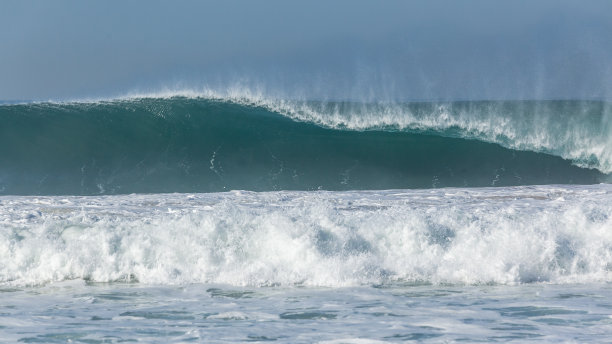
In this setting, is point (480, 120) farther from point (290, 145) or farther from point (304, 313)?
point (304, 313)

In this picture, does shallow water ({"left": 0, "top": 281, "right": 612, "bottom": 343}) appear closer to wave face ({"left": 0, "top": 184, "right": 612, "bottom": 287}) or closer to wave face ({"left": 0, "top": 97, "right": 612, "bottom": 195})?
wave face ({"left": 0, "top": 184, "right": 612, "bottom": 287})

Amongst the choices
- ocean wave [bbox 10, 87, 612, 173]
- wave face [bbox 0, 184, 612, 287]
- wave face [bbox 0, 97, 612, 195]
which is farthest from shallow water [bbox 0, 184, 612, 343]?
ocean wave [bbox 10, 87, 612, 173]

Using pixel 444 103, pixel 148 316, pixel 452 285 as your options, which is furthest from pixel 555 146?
pixel 148 316

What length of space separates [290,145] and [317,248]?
332 inches

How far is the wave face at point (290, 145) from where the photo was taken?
14.2m

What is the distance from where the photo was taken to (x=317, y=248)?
7.36 meters

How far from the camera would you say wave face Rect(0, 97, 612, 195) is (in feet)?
46.7

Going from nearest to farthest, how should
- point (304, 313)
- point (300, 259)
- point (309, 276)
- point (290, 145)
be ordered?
point (304, 313)
point (309, 276)
point (300, 259)
point (290, 145)

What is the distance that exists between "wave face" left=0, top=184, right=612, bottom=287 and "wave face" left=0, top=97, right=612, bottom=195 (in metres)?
5.37

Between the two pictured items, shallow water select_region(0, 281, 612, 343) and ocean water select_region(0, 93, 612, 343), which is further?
ocean water select_region(0, 93, 612, 343)

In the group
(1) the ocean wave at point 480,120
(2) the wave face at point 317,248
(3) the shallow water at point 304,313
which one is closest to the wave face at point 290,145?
(1) the ocean wave at point 480,120

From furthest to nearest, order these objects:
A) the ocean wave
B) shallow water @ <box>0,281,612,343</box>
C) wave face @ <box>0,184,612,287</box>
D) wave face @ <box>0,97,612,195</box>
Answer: the ocean wave → wave face @ <box>0,97,612,195</box> → wave face @ <box>0,184,612,287</box> → shallow water @ <box>0,281,612,343</box>

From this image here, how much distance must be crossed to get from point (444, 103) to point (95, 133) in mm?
7711

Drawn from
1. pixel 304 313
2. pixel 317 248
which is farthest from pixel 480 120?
pixel 304 313
